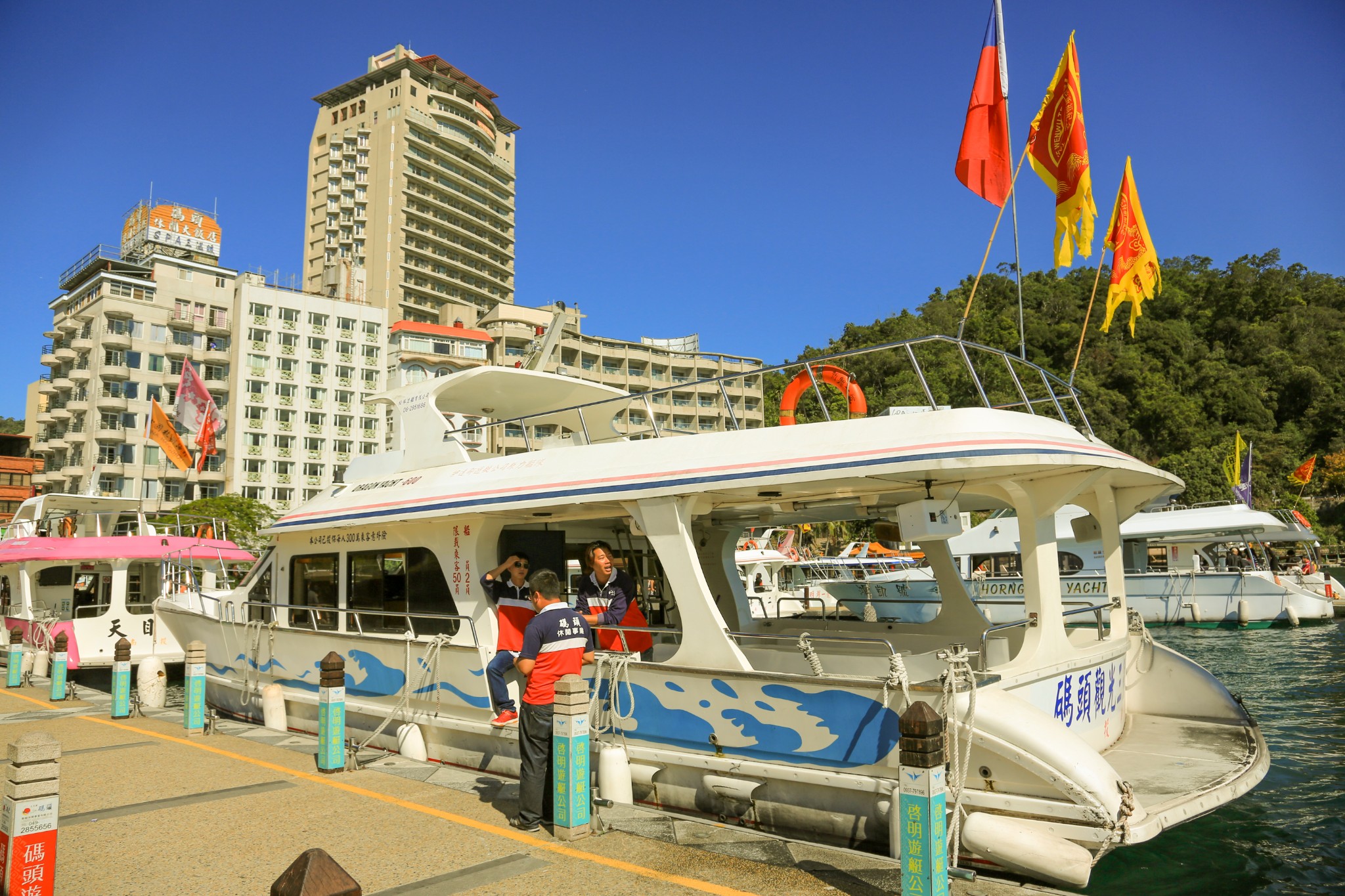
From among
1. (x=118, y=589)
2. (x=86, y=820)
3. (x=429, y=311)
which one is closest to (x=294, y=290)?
(x=429, y=311)

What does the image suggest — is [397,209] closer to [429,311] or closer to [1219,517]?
[429,311]

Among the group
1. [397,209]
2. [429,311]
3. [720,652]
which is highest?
[397,209]

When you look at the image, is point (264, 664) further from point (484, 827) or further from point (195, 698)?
point (484, 827)

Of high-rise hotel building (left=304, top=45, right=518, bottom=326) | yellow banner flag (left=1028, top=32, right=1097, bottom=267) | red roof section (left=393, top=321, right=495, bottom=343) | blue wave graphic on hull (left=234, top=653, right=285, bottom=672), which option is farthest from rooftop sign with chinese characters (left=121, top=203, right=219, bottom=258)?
yellow banner flag (left=1028, top=32, right=1097, bottom=267)

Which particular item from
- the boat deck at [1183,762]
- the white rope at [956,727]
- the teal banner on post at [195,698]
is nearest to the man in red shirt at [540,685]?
the white rope at [956,727]

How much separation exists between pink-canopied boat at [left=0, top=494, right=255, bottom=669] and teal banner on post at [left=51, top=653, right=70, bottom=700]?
1.67m

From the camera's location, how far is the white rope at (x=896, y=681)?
5.74 meters

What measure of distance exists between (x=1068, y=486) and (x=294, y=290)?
66.9 meters

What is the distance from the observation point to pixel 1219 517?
3088 centimetres

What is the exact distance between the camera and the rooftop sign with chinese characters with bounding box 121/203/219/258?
71875mm

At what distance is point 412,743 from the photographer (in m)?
8.73

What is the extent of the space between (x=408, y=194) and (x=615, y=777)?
291ft

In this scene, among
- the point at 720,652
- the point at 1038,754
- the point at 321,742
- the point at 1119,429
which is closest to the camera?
the point at 1038,754

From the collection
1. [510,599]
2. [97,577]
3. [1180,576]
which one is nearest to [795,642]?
[510,599]
